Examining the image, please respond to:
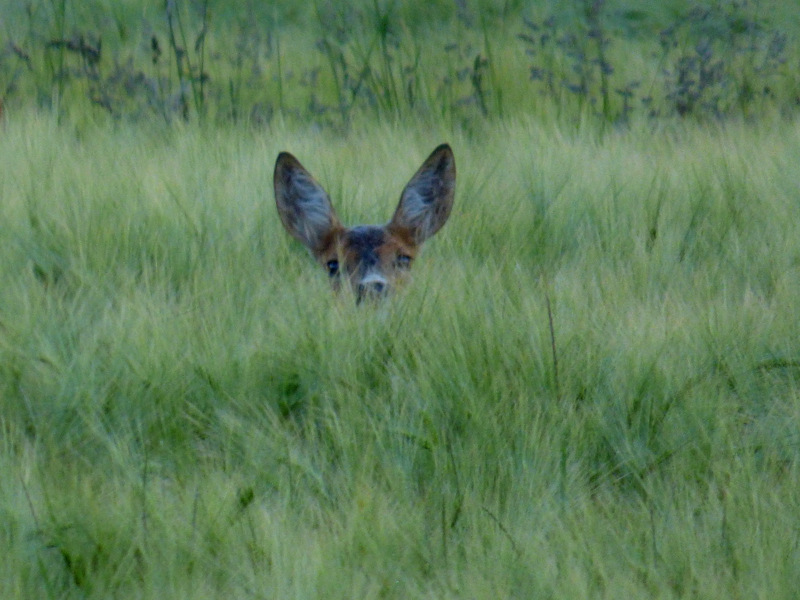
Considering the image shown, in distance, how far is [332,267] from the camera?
3924mm

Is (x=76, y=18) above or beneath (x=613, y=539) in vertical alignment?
above

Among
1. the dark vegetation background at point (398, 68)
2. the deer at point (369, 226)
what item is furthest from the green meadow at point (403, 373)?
the dark vegetation background at point (398, 68)

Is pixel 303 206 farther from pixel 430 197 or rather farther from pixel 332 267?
pixel 430 197

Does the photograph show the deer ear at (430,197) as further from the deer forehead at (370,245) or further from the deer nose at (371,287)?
the deer nose at (371,287)

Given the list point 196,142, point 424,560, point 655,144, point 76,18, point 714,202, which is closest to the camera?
point 424,560

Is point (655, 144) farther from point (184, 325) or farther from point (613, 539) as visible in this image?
point (613, 539)

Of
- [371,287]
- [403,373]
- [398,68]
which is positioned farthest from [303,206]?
[398,68]

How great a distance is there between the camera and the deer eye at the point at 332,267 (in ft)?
12.8

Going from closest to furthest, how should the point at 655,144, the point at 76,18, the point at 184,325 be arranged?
the point at 184,325, the point at 655,144, the point at 76,18

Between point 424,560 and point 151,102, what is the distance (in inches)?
168

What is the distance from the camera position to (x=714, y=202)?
4.54m

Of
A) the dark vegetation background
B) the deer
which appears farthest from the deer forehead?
the dark vegetation background

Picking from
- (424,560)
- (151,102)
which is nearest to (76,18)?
(151,102)

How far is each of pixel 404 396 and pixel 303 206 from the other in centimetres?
129
